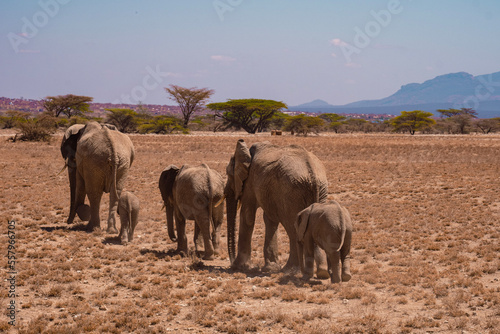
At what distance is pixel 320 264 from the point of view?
6.92 meters

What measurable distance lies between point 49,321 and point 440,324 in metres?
4.80

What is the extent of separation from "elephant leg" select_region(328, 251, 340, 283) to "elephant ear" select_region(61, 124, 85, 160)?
7793 millimetres

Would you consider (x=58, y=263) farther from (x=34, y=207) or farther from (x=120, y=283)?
(x=34, y=207)

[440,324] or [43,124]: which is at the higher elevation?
[43,124]

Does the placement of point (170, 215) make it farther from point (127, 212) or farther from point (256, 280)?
point (256, 280)

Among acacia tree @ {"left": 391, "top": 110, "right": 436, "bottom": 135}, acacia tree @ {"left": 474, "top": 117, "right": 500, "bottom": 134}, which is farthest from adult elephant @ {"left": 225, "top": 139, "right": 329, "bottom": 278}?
acacia tree @ {"left": 474, "top": 117, "right": 500, "bottom": 134}

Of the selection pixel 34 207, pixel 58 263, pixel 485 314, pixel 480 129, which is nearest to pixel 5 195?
pixel 34 207

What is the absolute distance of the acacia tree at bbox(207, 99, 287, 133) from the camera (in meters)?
74.1

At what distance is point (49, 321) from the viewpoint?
19.1 feet

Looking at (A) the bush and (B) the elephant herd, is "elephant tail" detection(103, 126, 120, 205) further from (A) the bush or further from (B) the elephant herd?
(A) the bush

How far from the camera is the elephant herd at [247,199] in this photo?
6.88 metres

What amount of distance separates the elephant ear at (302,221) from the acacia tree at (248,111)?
66177 mm

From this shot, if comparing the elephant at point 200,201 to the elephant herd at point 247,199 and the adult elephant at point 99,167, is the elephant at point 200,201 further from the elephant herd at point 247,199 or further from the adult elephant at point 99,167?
the adult elephant at point 99,167

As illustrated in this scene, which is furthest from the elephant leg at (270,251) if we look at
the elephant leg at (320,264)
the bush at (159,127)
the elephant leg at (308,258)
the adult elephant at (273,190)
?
the bush at (159,127)
